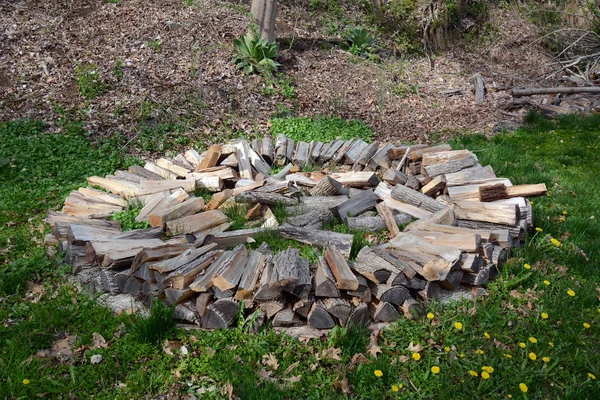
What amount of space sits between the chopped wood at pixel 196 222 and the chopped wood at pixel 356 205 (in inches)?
44.5

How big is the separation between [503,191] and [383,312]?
6.64ft

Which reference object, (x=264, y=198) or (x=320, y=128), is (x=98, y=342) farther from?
(x=320, y=128)

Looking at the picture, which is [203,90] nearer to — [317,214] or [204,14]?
[204,14]

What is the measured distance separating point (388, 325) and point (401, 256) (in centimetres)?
58

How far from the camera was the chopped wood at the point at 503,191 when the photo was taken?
4.89 meters

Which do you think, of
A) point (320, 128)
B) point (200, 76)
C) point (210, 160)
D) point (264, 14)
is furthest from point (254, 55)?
point (210, 160)

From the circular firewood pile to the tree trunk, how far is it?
350 centimetres

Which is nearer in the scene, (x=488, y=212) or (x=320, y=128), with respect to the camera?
(x=488, y=212)

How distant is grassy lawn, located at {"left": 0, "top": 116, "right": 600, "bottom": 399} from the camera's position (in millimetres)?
3174

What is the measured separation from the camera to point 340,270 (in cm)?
370

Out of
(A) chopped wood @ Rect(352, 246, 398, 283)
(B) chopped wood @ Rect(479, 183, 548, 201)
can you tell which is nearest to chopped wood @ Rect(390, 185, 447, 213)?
(B) chopped wood @ Rect(479, 183, 548, 201)

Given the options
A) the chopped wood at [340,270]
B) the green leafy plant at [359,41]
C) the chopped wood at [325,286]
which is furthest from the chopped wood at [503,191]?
the green leafy plant at [359,41]

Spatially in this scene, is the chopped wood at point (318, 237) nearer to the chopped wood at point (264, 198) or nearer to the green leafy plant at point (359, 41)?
the chopped wood at point (264, 198)

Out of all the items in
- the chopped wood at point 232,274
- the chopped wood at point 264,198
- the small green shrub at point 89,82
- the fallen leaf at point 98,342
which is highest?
the small green shrub at point 89,82
